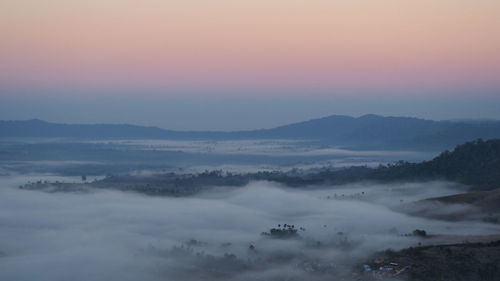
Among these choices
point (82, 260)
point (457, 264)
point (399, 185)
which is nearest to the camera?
point (457, 264)

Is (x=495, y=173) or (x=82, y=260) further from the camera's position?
(x=495, y=173)

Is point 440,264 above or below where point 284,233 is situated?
above

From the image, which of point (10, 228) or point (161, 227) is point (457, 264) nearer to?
point (161, 227)

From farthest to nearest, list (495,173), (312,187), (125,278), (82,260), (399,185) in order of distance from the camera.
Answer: (312,187), (399,185), (495,173), (82,260), (125,278)

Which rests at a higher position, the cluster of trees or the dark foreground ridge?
the dark foreground ridge

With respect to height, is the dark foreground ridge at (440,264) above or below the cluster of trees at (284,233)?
above

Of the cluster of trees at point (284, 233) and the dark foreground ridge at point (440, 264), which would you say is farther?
the cluster of trees at point (284, 233)

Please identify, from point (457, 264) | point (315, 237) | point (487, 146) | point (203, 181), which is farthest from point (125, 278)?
Answer: point (203, 181)

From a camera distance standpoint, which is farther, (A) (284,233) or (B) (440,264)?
(A) (284,233)

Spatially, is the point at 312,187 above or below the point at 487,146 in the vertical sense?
below

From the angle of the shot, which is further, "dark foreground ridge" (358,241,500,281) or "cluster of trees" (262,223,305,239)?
"cluster of trees" (262,223,305,239)
